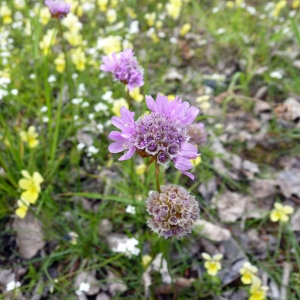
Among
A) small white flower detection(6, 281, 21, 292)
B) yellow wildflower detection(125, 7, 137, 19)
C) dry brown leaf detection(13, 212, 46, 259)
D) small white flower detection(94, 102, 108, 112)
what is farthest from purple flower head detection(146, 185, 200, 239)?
yellow wildflower detection(125, 7, 137, 19)

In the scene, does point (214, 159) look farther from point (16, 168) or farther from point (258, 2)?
point (258, 2)

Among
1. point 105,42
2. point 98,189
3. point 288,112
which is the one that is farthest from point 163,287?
point 105,42

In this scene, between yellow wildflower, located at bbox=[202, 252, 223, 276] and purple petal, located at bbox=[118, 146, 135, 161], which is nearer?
purple petal, located at bbox=[118, 146, 135, 161]

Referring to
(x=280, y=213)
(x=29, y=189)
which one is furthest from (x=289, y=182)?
(x=29, y=189)

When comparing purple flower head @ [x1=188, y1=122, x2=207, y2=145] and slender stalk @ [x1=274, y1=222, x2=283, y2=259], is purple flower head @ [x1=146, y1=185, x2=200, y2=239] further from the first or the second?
slender stalk @ [x1=274, y1=222, x2=283, y2=259]

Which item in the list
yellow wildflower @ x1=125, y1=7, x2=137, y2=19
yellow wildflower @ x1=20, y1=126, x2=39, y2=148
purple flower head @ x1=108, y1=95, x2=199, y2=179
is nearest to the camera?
purple flower head @ x1=108, y1=95, x2=199, y2=179

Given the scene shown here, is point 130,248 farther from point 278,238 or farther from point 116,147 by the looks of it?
point 278,238

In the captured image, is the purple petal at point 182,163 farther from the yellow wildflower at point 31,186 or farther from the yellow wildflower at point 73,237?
the yellow wildflower at point 73,237
